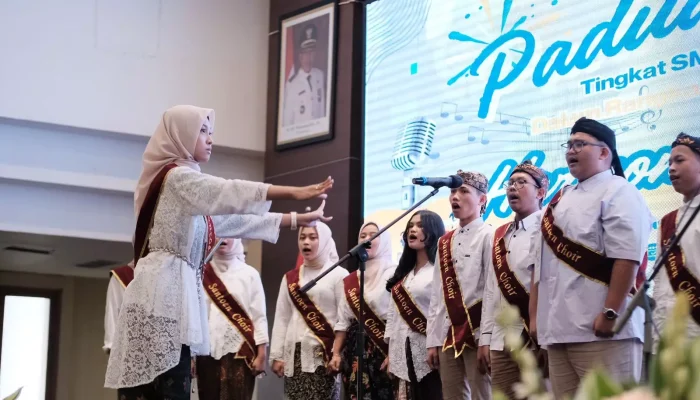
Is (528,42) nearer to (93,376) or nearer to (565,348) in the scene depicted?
(565,348)

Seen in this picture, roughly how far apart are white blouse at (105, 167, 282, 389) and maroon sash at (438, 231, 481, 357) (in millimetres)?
1532

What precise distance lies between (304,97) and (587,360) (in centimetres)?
429

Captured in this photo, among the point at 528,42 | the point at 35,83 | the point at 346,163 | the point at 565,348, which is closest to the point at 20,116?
the point at 35,83

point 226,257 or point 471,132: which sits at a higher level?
point 471,132

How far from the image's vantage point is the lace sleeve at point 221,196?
104 inches

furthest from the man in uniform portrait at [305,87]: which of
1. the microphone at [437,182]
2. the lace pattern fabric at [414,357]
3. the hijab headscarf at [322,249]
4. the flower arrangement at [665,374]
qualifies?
the flower arrangement at [665,374]

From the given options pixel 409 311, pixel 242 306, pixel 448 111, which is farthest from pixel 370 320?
pixel 448 111

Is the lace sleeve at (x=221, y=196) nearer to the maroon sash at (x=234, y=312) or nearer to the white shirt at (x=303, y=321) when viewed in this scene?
the white shirt at (x=303, y=321)

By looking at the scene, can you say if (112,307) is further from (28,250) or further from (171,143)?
(171,143)

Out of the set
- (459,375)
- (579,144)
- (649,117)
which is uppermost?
(649,117)

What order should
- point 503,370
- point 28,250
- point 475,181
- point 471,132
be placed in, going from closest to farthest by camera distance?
1. point 503,370
2. point 475,181
3. point 471,132
4. point 28,250

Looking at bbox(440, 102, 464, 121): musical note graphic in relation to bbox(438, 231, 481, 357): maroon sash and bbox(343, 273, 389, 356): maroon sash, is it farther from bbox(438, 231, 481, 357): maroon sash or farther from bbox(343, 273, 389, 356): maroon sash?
bbox(438, 231, 481, 357): maroon sash

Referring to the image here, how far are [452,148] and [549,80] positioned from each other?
0.77 meters

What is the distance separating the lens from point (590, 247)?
3.11 metres
